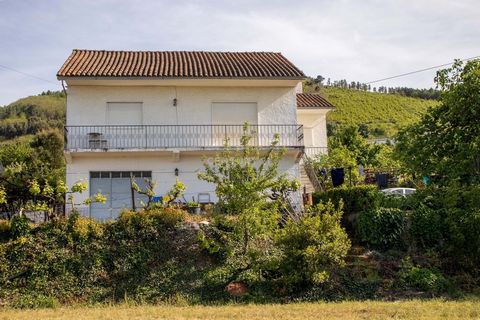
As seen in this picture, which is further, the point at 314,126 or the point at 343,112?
Result: the point at 343,112

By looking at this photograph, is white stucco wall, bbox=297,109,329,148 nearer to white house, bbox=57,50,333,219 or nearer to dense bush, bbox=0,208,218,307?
white house, bbox=57,50,333,219

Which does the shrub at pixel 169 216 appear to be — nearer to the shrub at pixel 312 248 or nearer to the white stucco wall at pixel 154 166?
the shrub at pixel 312 248

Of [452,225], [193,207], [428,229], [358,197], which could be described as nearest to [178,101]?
[193,207]

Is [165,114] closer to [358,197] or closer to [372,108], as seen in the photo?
[358,197]

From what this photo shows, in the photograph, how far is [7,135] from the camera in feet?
233

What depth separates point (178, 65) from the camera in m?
23.0

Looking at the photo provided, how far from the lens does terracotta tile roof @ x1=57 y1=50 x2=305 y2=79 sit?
21.6 m

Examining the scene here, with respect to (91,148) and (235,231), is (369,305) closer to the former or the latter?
(235,231)

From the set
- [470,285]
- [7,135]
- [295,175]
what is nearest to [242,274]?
[470,285]

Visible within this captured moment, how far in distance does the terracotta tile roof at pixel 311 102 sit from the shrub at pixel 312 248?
52.4 feet

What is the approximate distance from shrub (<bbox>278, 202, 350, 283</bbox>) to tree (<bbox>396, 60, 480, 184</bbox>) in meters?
3.75

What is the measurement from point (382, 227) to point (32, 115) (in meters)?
69.9

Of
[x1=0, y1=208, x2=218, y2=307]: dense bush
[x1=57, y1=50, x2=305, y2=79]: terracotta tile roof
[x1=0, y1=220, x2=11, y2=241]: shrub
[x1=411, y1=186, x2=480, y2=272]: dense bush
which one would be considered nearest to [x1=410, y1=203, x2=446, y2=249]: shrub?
[x1=411, y1=186, x2=480, y2=272]: dense bush

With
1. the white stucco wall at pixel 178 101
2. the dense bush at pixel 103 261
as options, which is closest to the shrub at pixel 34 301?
the dense bush at pixel 103 261
